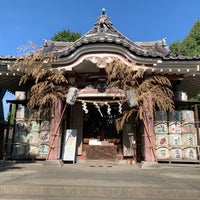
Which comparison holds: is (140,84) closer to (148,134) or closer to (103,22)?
(148,134)

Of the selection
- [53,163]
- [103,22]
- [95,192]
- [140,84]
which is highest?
[103,22]

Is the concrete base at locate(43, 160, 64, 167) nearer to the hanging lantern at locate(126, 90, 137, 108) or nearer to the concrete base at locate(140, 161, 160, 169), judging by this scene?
the concrete base at locate(140, 161, 160, 169)

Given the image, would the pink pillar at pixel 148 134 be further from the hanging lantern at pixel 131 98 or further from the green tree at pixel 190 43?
the green tree at pixel 190 43

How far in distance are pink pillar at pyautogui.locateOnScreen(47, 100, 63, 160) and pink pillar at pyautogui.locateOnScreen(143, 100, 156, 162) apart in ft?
11.0

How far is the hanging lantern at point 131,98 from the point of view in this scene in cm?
859

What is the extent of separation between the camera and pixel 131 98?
8.62m

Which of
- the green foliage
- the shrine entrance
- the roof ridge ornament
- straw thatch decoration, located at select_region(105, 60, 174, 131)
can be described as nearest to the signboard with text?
the shrine entrance

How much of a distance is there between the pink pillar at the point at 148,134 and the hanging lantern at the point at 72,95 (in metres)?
2.70

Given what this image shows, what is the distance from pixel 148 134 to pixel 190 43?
63.2 ft

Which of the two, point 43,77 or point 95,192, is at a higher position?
point 43,77

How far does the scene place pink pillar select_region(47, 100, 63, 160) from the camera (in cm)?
870

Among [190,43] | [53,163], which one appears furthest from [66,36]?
[53,163]

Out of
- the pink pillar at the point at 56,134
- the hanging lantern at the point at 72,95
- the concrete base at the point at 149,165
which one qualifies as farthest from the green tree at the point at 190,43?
the pink pillar at the point at 56,134

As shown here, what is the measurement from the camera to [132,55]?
28.4 feet
